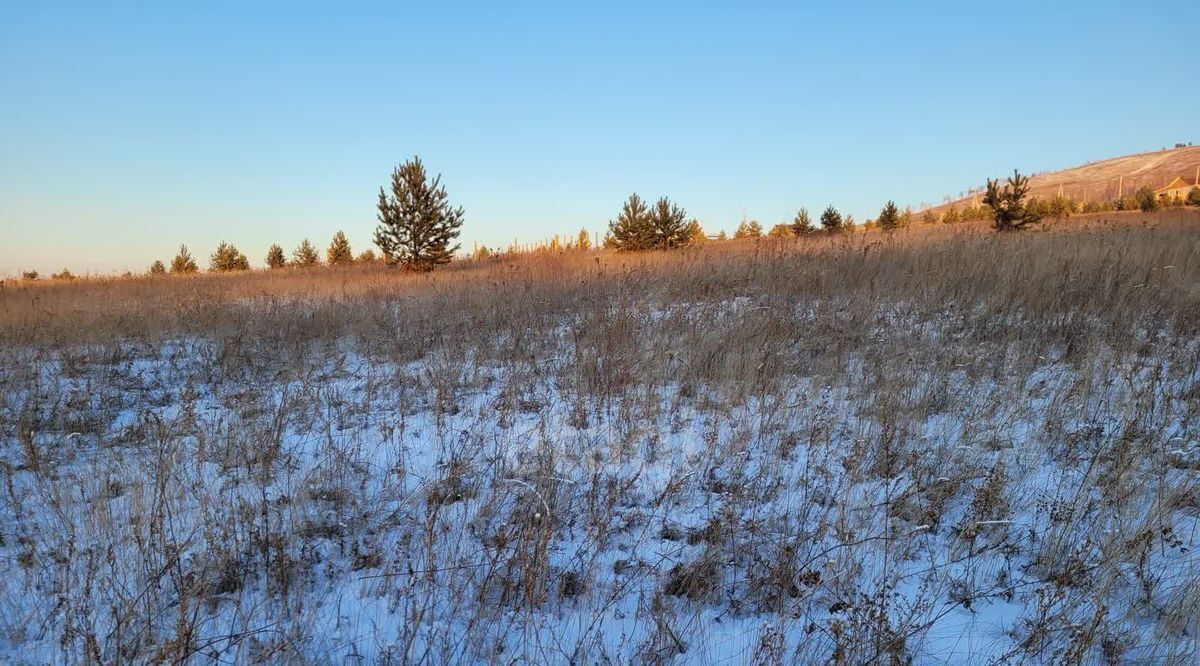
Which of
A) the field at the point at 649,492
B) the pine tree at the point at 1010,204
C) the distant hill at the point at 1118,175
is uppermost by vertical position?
the distant hill at the point at 1118,175

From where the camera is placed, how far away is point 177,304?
30.8 feet

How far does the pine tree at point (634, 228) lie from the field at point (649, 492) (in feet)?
41.9

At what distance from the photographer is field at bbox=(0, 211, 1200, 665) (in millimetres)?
2049

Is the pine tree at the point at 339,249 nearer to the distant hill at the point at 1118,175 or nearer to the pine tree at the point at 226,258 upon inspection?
the pine tree at the point at 226,258

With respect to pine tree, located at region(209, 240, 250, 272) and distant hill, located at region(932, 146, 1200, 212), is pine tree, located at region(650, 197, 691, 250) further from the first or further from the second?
distant hill, located at region(932, 146, 1200, 212)

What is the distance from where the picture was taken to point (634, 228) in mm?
18531

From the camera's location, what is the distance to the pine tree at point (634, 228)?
18328 millimetres

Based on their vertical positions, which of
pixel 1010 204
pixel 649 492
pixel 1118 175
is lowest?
pixel 649 492

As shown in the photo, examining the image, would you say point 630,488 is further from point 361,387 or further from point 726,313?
point 726,313

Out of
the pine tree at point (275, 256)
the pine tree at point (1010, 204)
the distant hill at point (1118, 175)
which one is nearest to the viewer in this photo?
the pine tree at point (1010, 204)

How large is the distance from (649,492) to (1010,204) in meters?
16.3

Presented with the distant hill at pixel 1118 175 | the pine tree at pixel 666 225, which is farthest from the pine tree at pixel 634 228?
the distant hill at pixel 1118 175

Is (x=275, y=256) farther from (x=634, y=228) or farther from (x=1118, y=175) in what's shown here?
(x=1118, y=175)

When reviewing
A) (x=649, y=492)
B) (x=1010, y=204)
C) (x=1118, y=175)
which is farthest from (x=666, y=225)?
(x=1118, y=175)
